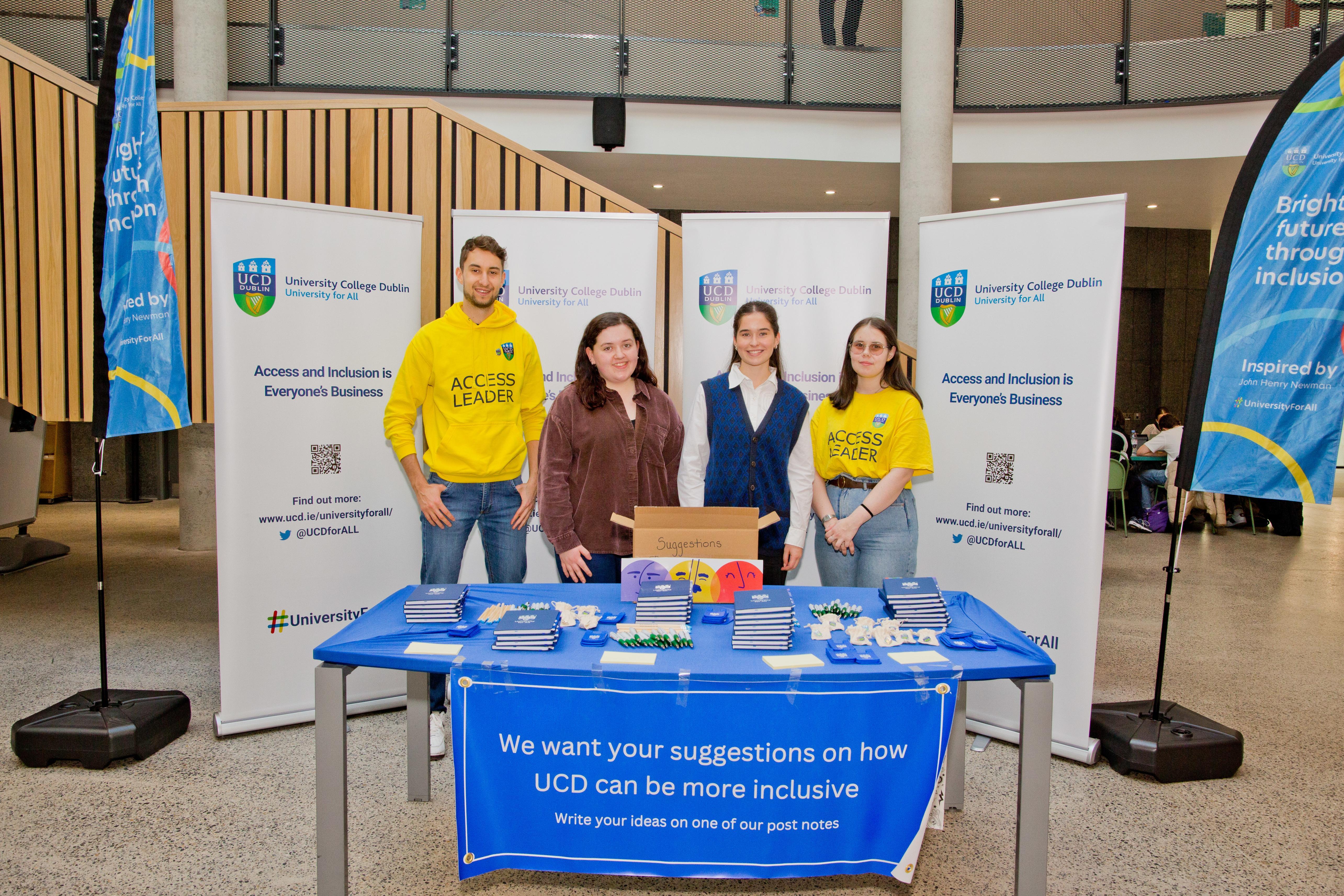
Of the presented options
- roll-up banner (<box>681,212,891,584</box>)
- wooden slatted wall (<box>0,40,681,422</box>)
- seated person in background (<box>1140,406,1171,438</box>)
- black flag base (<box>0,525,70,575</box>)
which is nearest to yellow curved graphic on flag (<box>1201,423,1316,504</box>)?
roll-up banner (<box>681,212,891,584</box>)

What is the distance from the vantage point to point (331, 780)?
6.14 ft

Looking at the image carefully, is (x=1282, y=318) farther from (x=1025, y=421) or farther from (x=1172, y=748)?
(x=1172, y=748)

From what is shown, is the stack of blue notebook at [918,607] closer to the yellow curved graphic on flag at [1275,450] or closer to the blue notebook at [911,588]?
the blue notebook at [911,588]

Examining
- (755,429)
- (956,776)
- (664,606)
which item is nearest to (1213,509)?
(956,776)

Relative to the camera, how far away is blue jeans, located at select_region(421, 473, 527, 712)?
3.03 meters

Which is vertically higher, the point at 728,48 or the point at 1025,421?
the point at 728,48

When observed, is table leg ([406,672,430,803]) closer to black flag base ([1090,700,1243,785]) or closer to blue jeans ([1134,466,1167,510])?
black flag base ([1090,700,1243,785])

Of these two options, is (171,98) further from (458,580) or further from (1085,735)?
(1085,735)

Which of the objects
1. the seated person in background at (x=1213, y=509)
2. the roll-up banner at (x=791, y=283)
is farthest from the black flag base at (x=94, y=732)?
the seated person in background at (x=1213, y=509)

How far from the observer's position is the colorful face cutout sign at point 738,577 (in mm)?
2227

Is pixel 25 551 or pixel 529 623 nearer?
pixel 529 623

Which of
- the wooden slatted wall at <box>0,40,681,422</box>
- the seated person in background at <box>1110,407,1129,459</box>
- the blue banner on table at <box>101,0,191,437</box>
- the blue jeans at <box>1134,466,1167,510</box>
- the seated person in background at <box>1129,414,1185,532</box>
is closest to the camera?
the blue banner on table at <box>101,0,191,437</box>

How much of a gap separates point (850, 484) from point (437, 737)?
5.77 ft

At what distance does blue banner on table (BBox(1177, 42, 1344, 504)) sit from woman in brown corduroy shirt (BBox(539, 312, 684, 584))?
73.7 inches
